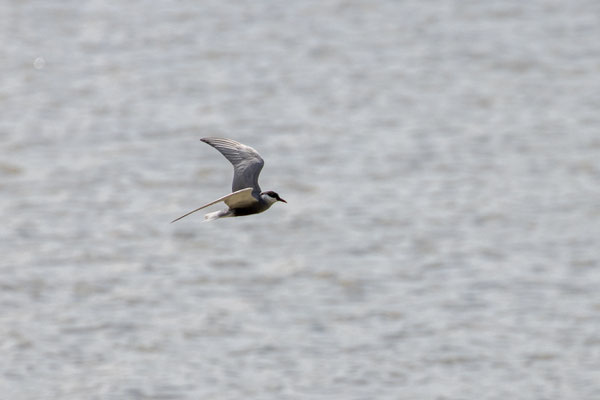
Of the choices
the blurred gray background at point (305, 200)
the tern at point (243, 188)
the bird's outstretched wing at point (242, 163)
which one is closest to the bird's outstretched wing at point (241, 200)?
the tern at point (243, 188)

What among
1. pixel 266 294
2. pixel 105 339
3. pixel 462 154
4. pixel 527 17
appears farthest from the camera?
pixel 527 17

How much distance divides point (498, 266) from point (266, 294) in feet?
16.7

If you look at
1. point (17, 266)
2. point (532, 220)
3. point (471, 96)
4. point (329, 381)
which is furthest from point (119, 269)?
point (471, 96)

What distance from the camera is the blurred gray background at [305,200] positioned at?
24.0m

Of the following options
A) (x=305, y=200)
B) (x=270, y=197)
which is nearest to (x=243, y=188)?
(x=270, y=197)

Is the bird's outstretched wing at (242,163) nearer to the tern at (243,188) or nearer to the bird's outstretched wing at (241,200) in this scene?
the tern at (243,188)

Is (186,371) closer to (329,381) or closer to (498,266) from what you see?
(329,381)

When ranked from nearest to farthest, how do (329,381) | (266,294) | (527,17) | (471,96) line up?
1. (329,381)
2. (266,294)
3. (471,96)
4. (527,17)

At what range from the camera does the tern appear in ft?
29.2

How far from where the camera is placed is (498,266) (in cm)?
2781

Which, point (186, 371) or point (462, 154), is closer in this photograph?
point (186, 371)

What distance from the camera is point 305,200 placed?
1219 inches

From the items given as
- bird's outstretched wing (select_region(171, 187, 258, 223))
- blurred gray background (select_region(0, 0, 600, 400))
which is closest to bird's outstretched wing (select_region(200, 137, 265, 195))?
bird's outstretched wing (select_region(171, 187, 258, 223))

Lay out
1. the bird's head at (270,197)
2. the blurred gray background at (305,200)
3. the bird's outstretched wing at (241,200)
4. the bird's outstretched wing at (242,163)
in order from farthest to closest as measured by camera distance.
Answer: the blurred gray background at (305,200) < the bird's outstretched wing at (242,163) < the bird's head at (270,197) < the bird's outstretched wing at (241,200)
